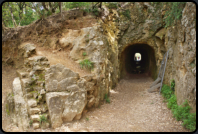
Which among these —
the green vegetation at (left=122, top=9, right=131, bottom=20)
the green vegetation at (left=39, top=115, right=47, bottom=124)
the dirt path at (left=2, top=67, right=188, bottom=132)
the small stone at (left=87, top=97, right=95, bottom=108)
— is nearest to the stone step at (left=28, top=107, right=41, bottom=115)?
the green vegetation at (left=39, top=115, right=47, bottom=124)

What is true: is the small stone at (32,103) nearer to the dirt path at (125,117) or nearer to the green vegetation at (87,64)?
the dirt path at (125,117)

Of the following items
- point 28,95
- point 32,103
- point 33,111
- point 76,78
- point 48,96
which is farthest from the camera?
point 76,78

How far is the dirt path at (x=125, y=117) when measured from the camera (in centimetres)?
550

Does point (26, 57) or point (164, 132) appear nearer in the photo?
point (164, 132)

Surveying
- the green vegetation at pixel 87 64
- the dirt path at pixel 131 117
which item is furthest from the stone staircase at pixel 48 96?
the green vegetation at pixel 87 64

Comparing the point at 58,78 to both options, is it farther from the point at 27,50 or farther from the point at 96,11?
the point at 96,11

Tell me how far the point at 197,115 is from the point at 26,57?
8842mm

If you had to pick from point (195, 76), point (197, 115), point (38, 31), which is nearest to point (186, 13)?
point (195, 76)

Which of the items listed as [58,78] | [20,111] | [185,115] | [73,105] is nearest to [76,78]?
[58,78]

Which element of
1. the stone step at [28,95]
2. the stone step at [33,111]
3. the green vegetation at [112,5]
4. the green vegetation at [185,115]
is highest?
the green vegetation at [112,5]

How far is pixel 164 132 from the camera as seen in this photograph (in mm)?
5227

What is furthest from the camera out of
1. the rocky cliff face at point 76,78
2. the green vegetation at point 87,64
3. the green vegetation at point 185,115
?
the green vegetation at point 87,64

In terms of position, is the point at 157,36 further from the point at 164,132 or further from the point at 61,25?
the point at 164,132

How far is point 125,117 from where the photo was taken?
673 cm
